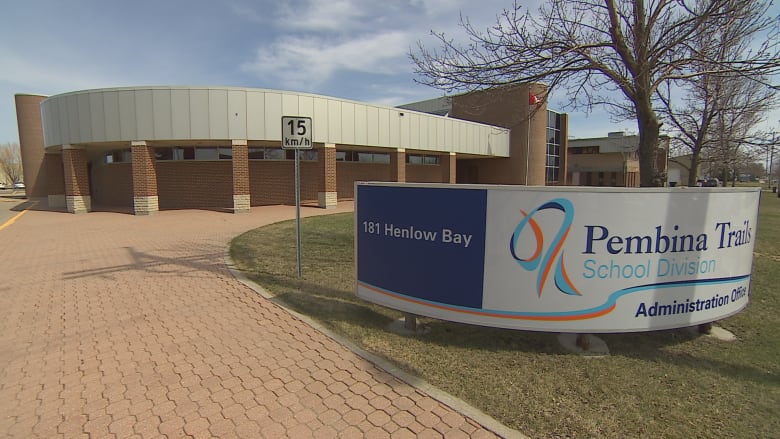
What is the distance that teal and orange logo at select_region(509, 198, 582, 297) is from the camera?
3.42m

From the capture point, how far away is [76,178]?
55.5 ft

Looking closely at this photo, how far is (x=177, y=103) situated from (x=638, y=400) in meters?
17.0

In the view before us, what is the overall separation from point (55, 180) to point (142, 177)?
33.8 ft

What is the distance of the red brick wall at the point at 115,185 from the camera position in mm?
20000

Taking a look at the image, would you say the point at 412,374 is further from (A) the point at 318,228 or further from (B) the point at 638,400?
(A) the point at 318,228

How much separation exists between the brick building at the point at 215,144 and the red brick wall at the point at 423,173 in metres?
0.11

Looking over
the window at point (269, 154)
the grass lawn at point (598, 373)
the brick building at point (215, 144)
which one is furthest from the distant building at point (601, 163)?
the grass lawn at point (598, 373)

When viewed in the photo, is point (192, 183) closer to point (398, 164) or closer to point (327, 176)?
point (327, 176)

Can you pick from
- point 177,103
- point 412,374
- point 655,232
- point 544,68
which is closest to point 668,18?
point 544,68

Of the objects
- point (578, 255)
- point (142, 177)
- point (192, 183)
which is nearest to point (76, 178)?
point (142, 177)

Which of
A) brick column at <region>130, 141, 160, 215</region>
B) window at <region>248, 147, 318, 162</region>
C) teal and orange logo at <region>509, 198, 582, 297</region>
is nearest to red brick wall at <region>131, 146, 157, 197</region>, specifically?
brick column at <region>130, 141, 160, 215</region>

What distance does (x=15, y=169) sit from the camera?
234 feet

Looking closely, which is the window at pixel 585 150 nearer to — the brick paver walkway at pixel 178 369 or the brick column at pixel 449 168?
the brick column at pixel 449 168

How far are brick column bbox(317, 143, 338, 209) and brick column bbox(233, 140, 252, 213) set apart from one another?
3482mm
